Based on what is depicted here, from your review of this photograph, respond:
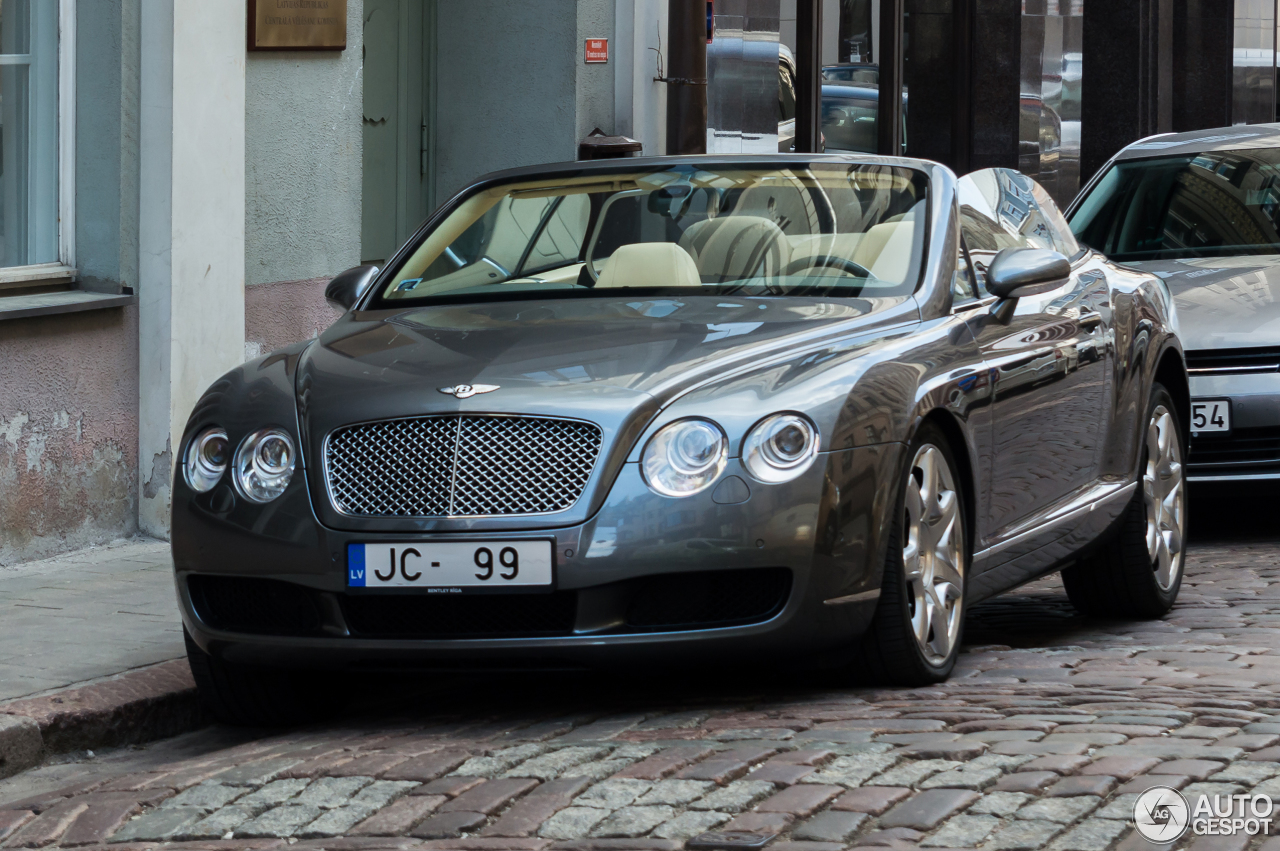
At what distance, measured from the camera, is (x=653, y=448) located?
484cm

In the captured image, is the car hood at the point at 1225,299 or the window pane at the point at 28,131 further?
the car hood at the point at 1225,299

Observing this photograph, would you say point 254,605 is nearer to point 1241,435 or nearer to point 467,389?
point 467,389

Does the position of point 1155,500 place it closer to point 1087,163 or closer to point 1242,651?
point 1242,651

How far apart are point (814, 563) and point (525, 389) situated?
782mm

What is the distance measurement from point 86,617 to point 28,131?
2529 millimetres

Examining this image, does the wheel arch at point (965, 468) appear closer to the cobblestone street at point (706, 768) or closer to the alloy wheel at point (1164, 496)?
the cobblestone street at point (706, 768)

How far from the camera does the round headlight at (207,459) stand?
520cm

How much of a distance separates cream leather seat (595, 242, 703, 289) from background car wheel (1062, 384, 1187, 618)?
178 cm

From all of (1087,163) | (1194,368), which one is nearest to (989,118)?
(1087,163)

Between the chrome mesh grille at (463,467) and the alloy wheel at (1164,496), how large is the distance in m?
2.82

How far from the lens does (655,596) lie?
4.90 metres

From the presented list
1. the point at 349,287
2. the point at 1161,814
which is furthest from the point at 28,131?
the point at 1161,814

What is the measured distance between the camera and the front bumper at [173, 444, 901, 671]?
188 inches

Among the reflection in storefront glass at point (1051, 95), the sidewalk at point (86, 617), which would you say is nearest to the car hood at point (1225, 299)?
the sidewalk at point (86, 617)
